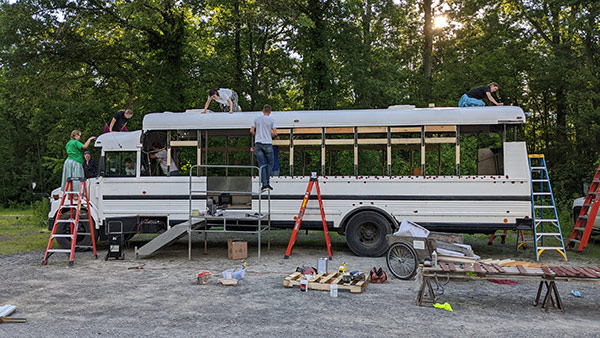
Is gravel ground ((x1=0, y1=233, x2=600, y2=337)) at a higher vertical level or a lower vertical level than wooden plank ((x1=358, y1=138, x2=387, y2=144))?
lower

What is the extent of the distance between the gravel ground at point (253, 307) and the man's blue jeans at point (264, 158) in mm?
2085

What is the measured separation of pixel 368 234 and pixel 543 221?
3981 mm

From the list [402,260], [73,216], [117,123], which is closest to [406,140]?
[402,260]

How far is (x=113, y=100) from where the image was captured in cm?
2133

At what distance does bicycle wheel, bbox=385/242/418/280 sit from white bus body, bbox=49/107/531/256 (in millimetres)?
1712

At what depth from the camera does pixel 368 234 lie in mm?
A: 9875

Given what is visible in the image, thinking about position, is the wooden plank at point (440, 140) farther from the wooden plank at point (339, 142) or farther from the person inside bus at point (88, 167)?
the person inside bus at point (88, 167)

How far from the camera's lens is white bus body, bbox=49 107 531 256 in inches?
369

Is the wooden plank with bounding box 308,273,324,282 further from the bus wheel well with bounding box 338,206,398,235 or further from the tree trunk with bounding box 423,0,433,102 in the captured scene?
the tree trunk with bounding box 423,0,433,102

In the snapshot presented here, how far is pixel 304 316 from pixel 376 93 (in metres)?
16.0

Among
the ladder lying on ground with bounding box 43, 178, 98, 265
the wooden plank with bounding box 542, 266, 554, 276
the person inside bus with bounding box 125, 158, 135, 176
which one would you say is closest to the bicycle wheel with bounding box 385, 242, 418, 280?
the wooden plank with bounding box 542, 266, 554, 276

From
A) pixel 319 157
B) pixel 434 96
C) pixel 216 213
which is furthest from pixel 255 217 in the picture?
pixel 434 96

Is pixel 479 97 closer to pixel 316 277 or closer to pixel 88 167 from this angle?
pixel 316 277

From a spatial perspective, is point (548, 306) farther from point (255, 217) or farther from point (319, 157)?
point (319, 157)
